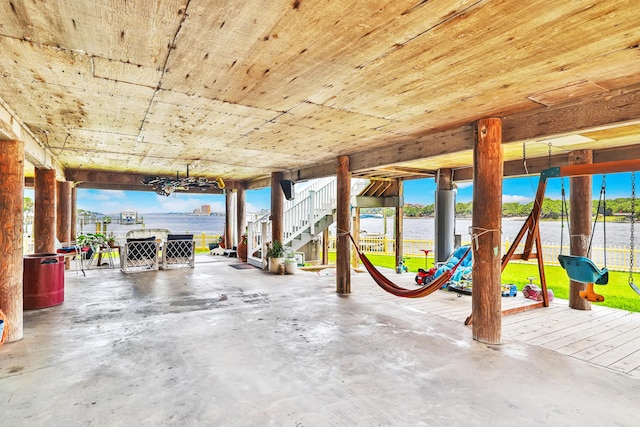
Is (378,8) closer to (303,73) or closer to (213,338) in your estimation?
(303,73)

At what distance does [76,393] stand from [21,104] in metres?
2.90

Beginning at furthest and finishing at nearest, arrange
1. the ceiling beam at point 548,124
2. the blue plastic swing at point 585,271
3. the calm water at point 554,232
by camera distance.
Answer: the calm water at point 554,232 < the blue plastic swing at point 585,271 < the ceiling beam at point 548,124

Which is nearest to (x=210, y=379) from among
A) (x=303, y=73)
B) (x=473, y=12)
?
→ (x=303, y=73)

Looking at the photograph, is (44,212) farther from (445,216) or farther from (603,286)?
(603,286)

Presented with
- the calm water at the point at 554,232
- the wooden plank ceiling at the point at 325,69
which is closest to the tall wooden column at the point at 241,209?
the wooden plank ceiling at the point at 325,69

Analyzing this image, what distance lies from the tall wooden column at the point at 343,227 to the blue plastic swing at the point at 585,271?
10.6 ft

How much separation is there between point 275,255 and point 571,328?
601cm

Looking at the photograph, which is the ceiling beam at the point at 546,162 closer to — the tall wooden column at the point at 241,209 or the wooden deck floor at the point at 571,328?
the wooden deck floor at the point at 571,328

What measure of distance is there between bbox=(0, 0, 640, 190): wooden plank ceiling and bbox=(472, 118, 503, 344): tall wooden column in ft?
0.65

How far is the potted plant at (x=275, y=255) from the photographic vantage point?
8.40 meters

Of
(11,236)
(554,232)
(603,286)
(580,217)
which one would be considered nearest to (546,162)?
(580,217)

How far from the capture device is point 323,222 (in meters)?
9.64

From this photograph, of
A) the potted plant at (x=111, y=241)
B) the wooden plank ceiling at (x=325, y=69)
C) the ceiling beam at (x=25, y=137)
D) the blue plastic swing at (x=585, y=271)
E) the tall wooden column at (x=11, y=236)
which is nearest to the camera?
the wooden plank ceiling at (x=325, y=69)

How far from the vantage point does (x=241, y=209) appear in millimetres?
11984
